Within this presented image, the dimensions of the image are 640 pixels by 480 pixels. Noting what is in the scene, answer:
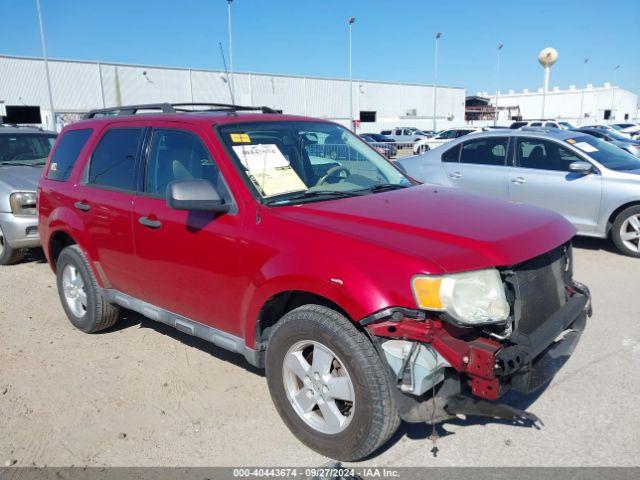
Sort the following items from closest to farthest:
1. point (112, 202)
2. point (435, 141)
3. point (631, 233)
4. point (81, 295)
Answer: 1. point (112, 202)
2. point (81, 295)
3. point (631, 233)
4. point (435, 141)

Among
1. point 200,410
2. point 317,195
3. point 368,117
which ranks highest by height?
point 368,117

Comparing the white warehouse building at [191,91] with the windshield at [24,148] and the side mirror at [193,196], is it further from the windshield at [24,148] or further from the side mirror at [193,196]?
the side mirror at [193,196]

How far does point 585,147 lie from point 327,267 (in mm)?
6085

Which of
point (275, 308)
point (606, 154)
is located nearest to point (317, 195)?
point (275, 308)

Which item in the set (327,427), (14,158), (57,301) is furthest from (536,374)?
(14,158)

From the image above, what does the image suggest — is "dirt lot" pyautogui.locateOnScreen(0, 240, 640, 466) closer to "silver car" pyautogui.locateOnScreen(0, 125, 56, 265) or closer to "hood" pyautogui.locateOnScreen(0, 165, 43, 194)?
"silver car" pyautogui.locateOnScreen(0, 125, 56, 265)

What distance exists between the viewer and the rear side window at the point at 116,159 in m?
4.02

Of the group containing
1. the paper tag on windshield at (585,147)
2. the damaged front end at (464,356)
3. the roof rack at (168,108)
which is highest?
the roof rack at (168,108)

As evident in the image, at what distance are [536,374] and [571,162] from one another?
537cm

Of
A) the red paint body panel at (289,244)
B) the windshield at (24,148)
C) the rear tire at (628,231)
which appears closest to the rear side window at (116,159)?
the red paint body panel at (289,244)

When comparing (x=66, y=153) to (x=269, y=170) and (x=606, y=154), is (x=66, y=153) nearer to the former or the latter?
(x=269, y=170)

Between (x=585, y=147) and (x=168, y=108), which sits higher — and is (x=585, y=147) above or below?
below

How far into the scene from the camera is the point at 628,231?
6.87 meters

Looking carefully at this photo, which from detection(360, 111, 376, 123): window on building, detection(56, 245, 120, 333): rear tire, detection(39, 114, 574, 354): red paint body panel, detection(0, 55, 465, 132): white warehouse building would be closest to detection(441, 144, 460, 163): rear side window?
Result: detection(39, 114, 574, 354): red paint body panel
